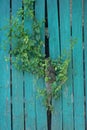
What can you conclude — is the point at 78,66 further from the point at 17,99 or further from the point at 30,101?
the point at 17,99

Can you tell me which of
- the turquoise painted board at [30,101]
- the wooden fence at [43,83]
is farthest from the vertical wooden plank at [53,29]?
the turquoise painted board at [30,101]

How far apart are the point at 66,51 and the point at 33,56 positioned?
17.2 inches

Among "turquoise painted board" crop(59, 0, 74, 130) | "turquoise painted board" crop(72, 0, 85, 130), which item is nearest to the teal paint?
"turquoise painted board" crop(59, 0, 74, 130)

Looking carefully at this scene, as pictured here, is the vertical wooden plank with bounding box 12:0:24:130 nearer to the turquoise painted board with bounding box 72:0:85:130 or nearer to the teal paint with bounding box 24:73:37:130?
the teal paint with bounding box 24:73:37:130

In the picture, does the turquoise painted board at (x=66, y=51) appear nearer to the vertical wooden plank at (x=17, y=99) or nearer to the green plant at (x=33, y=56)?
the green plant at (x=33, y=56)

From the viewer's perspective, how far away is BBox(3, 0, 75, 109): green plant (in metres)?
4.89

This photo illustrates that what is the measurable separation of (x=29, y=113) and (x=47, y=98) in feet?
1.04

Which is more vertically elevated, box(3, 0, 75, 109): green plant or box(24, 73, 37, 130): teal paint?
box(3, 0, 75, 109): green plant

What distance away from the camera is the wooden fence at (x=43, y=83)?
498cm

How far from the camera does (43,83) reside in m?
5.03

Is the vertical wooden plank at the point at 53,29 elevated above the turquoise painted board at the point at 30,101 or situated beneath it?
elevated above

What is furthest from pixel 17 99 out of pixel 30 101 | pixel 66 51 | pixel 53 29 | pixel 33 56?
pixel 53 29

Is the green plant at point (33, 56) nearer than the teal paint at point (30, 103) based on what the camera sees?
Yes

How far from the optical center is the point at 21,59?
16.2 ft
